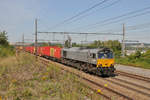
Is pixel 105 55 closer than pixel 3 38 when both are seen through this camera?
Yes

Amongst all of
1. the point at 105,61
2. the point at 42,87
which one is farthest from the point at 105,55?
the point at 42,87

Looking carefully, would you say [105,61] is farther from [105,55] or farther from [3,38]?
[3,38]

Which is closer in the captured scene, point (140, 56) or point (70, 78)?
point (70, 78)

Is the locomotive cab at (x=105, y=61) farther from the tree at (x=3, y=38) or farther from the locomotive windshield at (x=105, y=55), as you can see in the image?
the tree at (x=3, y=38)

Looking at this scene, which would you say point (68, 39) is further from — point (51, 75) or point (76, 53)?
point (51, 75)

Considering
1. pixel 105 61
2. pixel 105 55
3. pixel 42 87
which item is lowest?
pixel 42 87

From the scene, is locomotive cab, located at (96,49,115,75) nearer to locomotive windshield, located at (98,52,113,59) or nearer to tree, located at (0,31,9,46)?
locomotive windshield, located at (98,52,113,59)

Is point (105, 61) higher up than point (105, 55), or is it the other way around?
point (105, 55)

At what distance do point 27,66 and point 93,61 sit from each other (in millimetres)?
6201

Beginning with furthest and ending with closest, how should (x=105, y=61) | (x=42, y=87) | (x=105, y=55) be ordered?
(x=105, y=55), (x=105, y=61), (x=42, y=87)

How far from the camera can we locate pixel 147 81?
12812mm

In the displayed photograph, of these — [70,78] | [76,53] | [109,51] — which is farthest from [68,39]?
[70,78]

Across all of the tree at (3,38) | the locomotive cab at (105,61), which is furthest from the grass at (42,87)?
the tree at (3,38)

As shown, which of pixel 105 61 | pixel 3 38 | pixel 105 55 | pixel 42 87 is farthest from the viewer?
pixel 3 38
